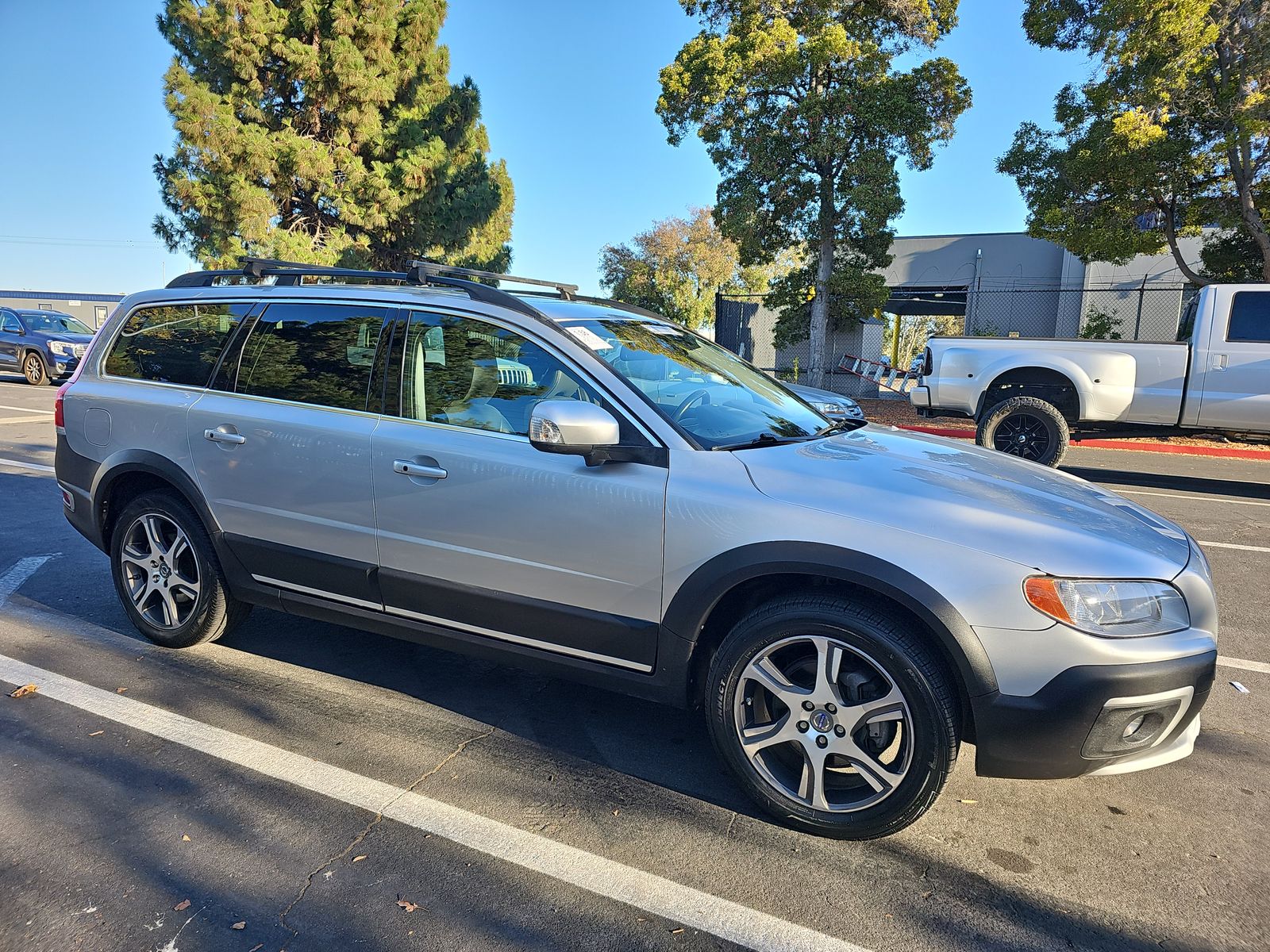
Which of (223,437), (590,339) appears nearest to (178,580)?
(223,437)

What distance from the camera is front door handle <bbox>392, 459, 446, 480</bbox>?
309cm

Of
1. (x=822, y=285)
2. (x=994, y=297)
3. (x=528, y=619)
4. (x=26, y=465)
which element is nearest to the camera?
(x=528, y=619)

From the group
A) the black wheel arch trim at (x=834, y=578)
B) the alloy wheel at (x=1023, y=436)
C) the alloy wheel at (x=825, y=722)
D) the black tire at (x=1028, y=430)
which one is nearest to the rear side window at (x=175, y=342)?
the black wheel arch trim at (x=834, y=578)

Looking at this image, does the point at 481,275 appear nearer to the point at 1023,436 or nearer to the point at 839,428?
the point at 839,428

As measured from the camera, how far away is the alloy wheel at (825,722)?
98.7 inches

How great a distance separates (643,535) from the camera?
2750 millimetres

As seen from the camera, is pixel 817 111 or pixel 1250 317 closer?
pixel 1250 317

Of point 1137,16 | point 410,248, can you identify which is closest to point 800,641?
point 1137,16

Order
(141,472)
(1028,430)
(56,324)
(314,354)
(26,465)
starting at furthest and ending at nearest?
(56,324)
(1028,430)
(26,465)
(141,472)
(314,354)

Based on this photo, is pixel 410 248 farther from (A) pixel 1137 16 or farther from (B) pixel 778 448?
(B) pixel 778 448

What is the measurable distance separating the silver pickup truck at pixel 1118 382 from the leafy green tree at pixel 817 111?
8858 mm

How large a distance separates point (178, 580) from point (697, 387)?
264 cm

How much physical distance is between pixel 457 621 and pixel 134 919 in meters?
1.33

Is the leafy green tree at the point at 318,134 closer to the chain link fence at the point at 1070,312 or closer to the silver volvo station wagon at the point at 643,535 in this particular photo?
the chain link fence at the point at 1070,312
